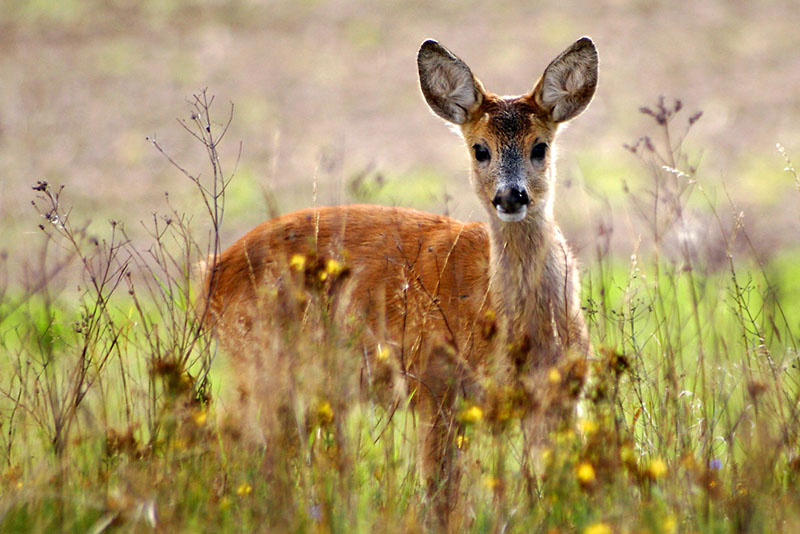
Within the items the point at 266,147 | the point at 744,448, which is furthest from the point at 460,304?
the point at 266,147

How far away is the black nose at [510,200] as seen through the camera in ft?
15.9

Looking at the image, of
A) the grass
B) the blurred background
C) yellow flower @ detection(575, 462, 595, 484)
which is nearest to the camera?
yellow flower @ detection(575, 462, 595, 484)

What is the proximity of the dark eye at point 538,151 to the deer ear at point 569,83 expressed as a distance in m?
0.22

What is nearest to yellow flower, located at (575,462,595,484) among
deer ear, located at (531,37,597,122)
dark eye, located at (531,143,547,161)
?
dark eye, located at (531,143,547,161)

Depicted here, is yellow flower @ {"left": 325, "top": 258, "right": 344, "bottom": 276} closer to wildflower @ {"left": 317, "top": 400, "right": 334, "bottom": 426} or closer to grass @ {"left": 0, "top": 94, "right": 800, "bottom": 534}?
grass @ {"left": 0, "top": 94, "right": 800, "bottom": 534}

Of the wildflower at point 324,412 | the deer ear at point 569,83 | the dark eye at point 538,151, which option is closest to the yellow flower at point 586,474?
the wildflower at point 324,412

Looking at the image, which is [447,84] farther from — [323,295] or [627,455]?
[627,455]

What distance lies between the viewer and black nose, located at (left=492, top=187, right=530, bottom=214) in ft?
15.9

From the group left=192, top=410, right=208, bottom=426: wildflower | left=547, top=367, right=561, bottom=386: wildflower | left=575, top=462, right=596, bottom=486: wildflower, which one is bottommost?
left=575, top=462, right=596, bottom=486: wildflower

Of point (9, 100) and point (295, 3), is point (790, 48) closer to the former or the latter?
point (295, 3)

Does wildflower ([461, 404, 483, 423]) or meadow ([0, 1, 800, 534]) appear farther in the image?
meadow ([0, 1, 800, 534])

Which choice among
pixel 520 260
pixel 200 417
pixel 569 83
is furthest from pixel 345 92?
pixel 200 417

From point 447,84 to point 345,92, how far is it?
15708 millimetres

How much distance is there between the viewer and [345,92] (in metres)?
21.0
